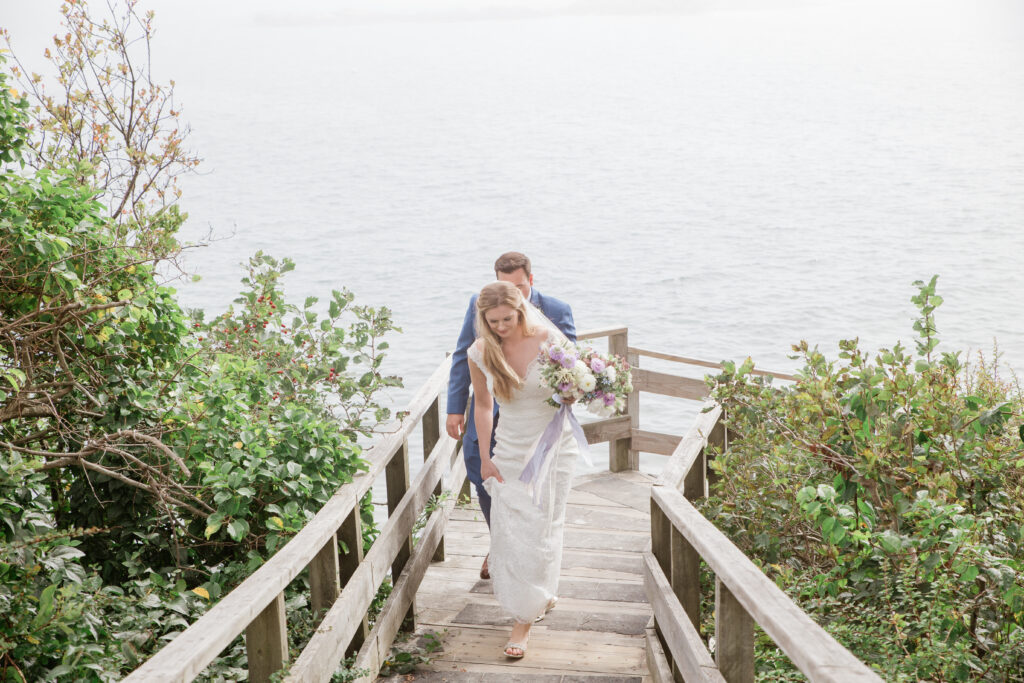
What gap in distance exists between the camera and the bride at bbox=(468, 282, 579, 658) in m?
4.50

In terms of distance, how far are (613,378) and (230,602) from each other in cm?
224

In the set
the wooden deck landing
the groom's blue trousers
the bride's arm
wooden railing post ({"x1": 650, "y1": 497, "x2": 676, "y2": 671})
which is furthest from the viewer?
the groom's blue trousers

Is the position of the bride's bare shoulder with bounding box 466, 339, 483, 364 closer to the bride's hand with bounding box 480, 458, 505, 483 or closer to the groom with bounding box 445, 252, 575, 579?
the groom with bounding box 445, 252, 575, 579

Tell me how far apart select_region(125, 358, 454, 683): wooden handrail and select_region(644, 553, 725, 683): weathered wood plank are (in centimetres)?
112

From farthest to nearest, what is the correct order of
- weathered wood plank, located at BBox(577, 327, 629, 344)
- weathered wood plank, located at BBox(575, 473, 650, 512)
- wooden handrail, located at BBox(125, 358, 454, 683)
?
weathered wood plank, located at BBox(575, 473, 650, 512)
weathered wood plank, located at BBox(577, 327, 629, 344)
wooden handrail, located at BBox(125, 358, 454, 683)

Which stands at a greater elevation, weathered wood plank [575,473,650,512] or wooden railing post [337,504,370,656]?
wooden railing post [337,504,370,656]

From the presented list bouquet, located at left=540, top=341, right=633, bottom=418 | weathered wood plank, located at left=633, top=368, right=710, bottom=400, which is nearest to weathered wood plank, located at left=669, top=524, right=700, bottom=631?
bouquet, located at left=540, top=341, right=633, bottom=418

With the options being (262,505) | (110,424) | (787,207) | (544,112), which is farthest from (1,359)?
(544,112)

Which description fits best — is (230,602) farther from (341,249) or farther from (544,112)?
(544,112)

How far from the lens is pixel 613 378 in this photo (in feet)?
14.9

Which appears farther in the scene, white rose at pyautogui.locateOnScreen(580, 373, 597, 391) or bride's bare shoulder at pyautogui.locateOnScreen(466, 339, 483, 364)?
bride's bare shoulder at pyautogui.locateOnScreen(466, 339, 483, 364)

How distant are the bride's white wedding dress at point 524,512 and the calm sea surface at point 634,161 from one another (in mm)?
19243

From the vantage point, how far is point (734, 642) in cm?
300

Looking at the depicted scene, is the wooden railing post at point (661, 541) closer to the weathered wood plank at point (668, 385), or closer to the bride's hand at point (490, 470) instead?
the bride's hand at point (490, 470)
